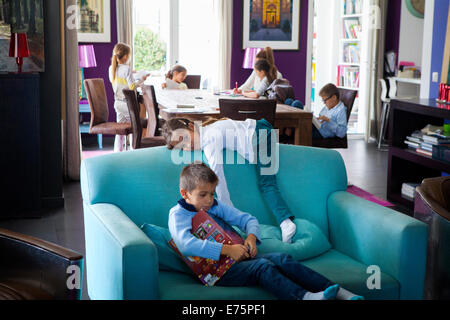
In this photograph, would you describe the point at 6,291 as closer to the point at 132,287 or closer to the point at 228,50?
the point at 132,287

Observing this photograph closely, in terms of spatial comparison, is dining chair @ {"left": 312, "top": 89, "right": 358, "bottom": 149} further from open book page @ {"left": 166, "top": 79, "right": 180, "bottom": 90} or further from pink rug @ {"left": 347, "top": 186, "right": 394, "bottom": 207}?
open book page @ {"left": 166, "top": 79, "right": 180, "bottom": 90}

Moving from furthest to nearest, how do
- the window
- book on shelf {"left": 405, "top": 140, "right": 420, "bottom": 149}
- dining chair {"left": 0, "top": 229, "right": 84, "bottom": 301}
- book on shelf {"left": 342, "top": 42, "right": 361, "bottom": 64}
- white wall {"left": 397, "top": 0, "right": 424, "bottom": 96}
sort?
book on shelf {"left": 342, "top": 42, "right": 361, "bottom": 64}, the window, white wall {"left": 397, "top": 0, "right": 424, "bottom": 96}, book on shelf {"left": 405, "top": 140, "right": 420, "bottom": 149}, dining chair {"left": 0, "top": 229, "right": 84, "bottom": 301}

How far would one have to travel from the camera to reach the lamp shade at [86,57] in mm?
8398

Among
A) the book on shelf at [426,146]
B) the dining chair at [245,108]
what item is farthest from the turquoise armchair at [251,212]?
the book on shelf at [426,146]

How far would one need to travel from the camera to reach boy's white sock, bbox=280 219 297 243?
296cm

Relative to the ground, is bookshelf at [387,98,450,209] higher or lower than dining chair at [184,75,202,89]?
lower

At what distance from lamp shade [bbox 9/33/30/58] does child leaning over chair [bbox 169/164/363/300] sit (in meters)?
2.79

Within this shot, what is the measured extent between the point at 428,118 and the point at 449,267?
312cm

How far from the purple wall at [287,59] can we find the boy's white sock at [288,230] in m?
6.60

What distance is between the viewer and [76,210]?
17.2 feet

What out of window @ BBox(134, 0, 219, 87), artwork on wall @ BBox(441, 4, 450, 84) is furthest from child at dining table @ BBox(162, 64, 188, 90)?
artwork on wall @ BBox(441, 4, 450, 84)
